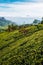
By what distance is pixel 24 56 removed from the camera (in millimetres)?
72188

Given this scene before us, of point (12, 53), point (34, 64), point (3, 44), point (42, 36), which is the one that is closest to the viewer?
point (34, 64)

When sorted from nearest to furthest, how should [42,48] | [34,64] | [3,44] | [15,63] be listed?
1. [34,64]
2. [15,63]
3. [42,48]
4. [3,44]

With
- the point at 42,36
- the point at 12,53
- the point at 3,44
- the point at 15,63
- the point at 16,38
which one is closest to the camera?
the point at 15,63

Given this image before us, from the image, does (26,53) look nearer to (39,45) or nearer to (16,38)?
(39,45)

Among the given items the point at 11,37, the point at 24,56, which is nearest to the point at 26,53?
the point at 24,56

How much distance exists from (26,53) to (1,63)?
32.5ft

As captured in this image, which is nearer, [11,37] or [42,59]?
[42,59]

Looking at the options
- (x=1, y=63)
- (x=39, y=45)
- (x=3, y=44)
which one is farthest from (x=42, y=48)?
A: (x=3, y=44)

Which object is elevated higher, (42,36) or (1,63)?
(42,36)

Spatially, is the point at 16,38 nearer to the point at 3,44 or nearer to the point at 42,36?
the point at 3,44

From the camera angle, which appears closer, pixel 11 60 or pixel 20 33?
pixel 11 60

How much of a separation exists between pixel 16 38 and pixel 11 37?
4.16 metres

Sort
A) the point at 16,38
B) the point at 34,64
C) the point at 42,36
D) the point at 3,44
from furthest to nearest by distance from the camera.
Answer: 1. the point at 16,38
2. the point at 3,44
3. the point at 42,36
4. the point at 34,64

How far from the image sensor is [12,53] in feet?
266
